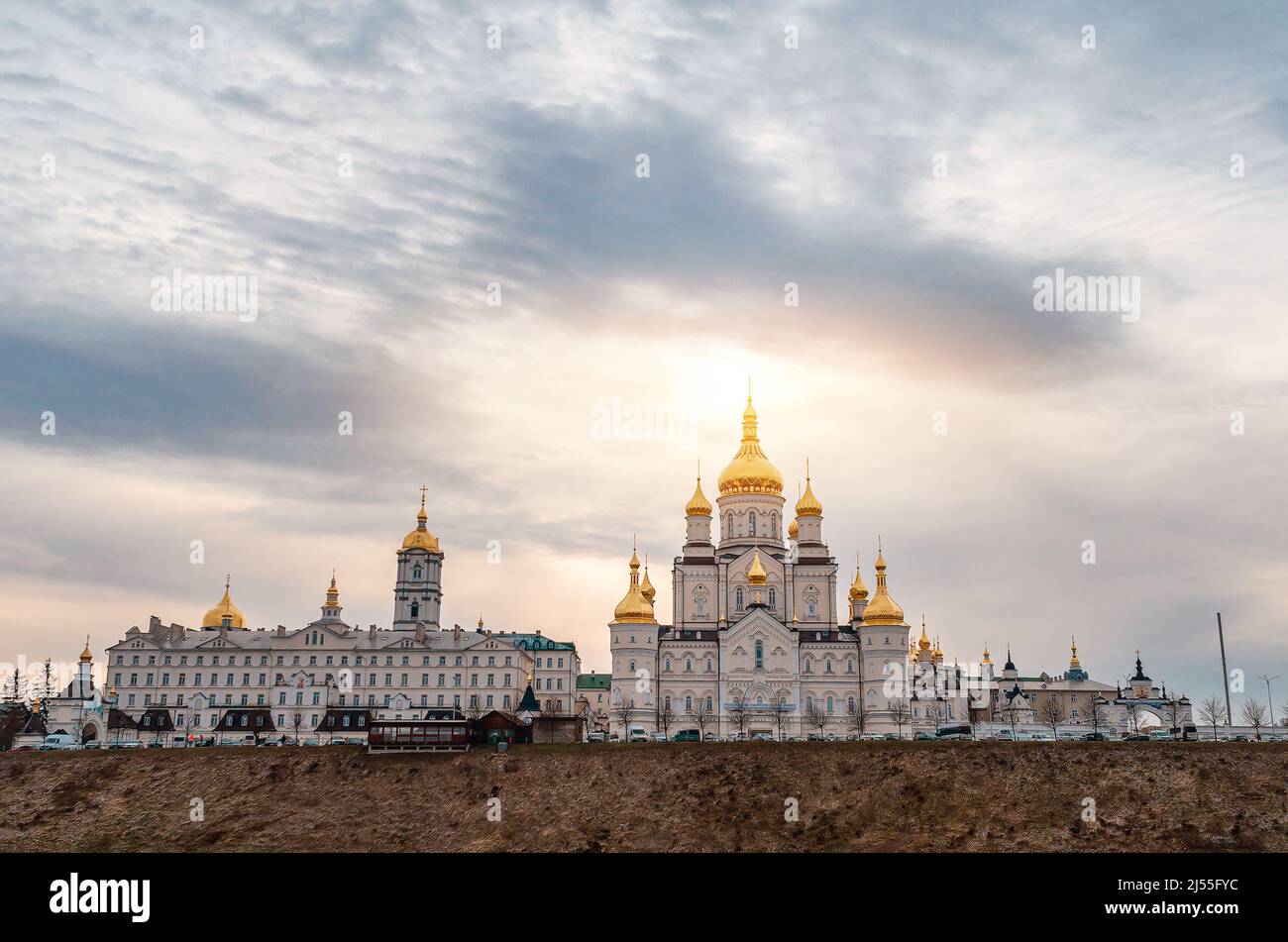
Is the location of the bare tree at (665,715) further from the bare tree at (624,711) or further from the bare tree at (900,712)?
the bare tree at (900,712)

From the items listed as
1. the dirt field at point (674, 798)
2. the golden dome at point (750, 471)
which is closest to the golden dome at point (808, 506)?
the golden dome at point (750, 471)

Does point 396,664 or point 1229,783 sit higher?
point 396,664

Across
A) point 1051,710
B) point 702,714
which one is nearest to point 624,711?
point 702,714

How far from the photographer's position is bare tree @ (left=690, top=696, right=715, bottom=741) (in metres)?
87.9

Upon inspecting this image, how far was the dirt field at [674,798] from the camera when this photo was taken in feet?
177

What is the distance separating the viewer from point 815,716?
8800 cm

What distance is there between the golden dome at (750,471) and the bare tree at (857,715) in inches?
748

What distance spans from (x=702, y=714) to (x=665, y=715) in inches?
129
